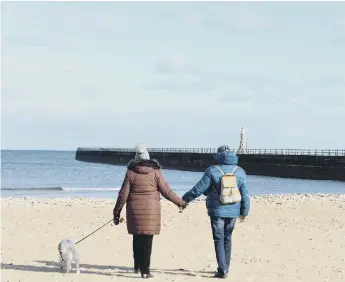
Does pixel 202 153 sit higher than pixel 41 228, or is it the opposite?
pixel 202 153

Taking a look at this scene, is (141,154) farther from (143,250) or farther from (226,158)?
(143,250)

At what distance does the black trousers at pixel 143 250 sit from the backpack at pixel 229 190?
0.90m

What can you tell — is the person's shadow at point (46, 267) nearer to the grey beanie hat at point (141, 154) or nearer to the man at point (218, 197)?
the man at point (218, 197)

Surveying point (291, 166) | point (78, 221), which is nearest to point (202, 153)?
point (291, 166)

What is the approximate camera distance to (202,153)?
75750mm

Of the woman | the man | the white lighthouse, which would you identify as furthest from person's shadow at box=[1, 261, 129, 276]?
the white lighthouse

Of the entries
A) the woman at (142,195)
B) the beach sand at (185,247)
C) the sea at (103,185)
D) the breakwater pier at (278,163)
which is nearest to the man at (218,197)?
the woman at (142,195)

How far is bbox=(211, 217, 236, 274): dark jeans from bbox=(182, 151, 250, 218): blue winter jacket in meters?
0.10

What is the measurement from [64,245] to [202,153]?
67.2 m

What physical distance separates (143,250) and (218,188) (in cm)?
106

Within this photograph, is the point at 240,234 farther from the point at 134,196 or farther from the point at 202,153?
the point at 202,153

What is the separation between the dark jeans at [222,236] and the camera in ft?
26.7

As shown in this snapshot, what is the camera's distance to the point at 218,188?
26.5 ft

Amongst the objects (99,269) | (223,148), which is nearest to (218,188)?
(223,148)
